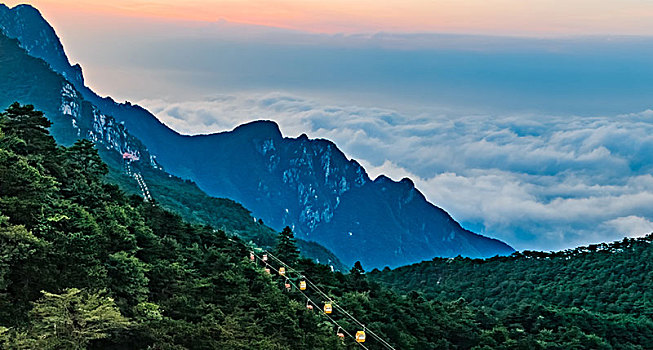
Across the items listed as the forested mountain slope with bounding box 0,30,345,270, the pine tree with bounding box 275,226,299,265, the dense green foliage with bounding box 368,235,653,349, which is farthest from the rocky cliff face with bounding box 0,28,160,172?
the pine tree with bounding box 275,226,299,265

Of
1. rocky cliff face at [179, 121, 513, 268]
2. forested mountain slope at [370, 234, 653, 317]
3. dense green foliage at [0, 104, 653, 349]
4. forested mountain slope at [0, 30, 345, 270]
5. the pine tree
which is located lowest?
dense green foliage at [0, 104, 653, 349]

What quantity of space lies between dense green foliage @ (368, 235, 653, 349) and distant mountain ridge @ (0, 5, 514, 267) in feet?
298

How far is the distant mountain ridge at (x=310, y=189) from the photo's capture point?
176750 mm

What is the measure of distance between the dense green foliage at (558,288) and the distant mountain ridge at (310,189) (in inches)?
3576

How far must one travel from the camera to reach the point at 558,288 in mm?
67875

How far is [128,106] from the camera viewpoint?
18975 cm

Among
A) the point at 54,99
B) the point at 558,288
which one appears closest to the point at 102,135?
the point at 54,99

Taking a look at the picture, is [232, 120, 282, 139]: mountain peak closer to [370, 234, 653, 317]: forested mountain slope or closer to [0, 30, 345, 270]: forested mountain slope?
[0, 30, 345, 270]: forested mountain slope

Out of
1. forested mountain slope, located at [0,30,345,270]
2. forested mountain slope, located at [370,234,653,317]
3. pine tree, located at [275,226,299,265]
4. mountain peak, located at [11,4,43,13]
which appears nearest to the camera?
pine tree, located at [275,226,299,265]

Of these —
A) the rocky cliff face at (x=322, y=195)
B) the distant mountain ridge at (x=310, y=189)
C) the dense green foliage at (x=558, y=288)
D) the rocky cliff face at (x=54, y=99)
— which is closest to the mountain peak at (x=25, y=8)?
the distant mountain ridge at (x=310, y=189)

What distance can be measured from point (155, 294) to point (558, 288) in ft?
159

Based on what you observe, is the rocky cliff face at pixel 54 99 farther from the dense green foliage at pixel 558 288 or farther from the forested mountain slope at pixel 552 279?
the forested mountain slope at pixel 552 279

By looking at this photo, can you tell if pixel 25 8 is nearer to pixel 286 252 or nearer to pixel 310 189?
pixel 310 189

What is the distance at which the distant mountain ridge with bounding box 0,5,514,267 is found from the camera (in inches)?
6959
